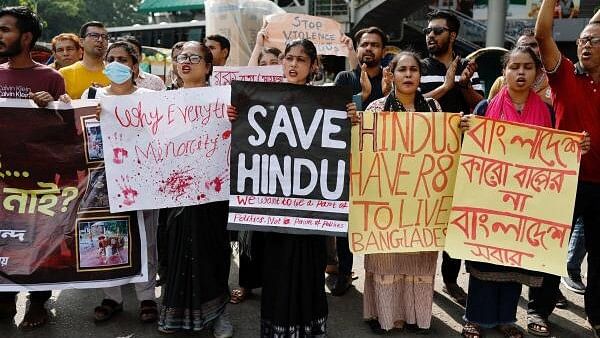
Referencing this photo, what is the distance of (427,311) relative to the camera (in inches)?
125

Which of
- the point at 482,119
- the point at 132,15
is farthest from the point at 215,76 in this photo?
the point at 132,15

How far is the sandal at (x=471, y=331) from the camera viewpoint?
10.3 ft

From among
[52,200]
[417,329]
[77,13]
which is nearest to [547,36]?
[417,329]

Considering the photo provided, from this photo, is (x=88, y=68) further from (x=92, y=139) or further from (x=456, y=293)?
(x=456, y=293)

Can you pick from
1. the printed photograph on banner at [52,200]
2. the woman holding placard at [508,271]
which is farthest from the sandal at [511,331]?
the printed photograph on banner at [52,200]

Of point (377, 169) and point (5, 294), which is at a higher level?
point (377, 169)

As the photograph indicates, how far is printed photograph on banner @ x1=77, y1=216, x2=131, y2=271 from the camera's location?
10.1ft

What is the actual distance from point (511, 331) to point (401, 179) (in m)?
1.18

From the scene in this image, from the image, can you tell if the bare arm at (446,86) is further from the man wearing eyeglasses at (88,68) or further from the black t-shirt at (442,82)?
the man wearing eyeglasses at (88,68)

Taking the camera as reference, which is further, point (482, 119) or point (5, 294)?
point (5, 294)

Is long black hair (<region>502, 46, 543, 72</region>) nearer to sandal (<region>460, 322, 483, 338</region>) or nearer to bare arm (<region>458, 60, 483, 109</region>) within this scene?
bare arm (<region>458, 60, 483, 109</region>)

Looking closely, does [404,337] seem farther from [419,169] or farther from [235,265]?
[235,265]

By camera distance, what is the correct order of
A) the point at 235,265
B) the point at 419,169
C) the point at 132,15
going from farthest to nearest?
the point at 132,15 → the point at 235,265 → the point at 419,169

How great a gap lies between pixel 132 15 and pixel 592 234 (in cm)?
6378
